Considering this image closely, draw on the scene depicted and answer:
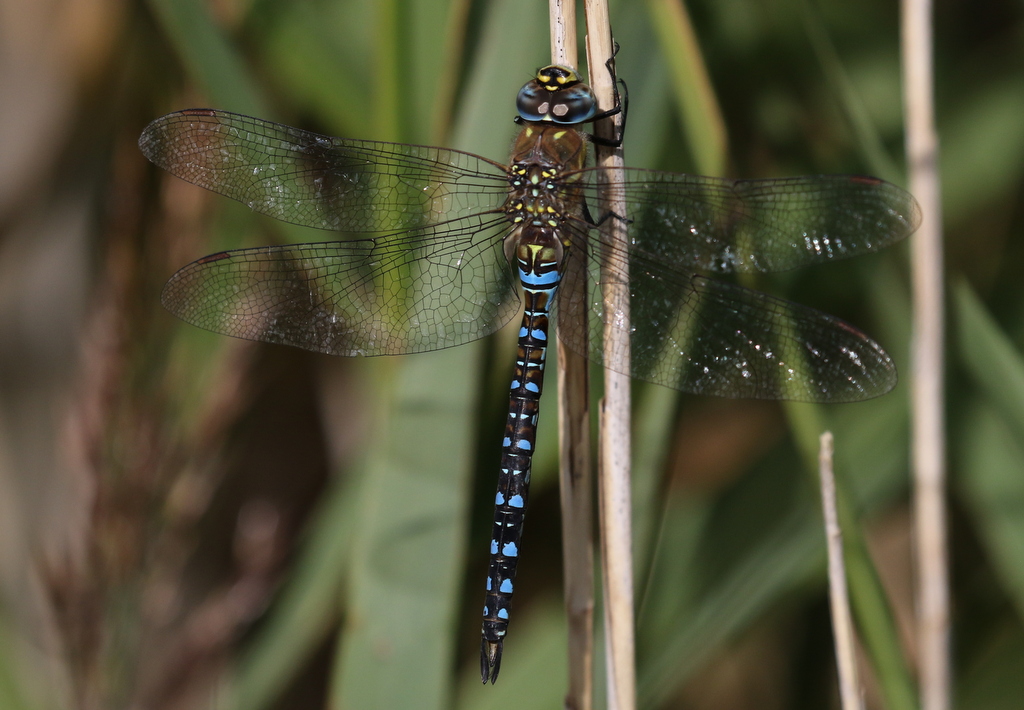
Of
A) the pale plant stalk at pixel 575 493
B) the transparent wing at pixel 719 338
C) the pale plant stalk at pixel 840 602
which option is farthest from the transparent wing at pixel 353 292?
the pale plant stalk at pixel 840 602

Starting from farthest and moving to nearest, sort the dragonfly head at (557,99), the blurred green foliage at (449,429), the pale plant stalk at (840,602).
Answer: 1. the blurred green foliage at (449,429)
2. the dragonfly head at (557,99)
3. the pale plant stalk at (840,602)

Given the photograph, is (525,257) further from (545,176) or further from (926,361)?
(926,361)

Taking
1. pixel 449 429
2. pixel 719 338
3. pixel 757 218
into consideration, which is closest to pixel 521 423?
pixel 449 429

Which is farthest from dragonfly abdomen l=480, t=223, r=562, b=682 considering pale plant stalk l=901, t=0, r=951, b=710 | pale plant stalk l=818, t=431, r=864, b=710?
pale plant stalk l=901, t=0, r=951, b=710

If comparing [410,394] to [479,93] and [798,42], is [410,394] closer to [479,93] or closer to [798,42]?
[479,93]

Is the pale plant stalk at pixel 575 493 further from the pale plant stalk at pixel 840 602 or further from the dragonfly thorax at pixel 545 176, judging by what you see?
the pale plant stalk at pixel 840 602
